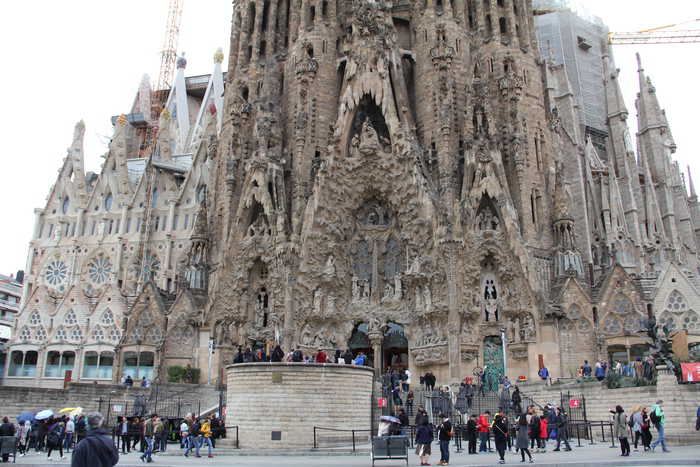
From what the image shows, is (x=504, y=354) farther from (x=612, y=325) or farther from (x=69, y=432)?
(x=69, y=432)

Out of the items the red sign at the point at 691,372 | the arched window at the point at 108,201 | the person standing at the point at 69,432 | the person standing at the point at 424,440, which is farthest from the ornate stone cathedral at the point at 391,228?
the person standing at the point at 424,440

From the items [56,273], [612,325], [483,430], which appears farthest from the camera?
[56,273]

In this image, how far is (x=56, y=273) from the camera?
50031 millimetres

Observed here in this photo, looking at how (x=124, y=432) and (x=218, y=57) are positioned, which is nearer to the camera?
(x=124, y=432)

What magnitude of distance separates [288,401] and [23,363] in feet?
113

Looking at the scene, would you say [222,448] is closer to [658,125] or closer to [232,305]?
[232,305]

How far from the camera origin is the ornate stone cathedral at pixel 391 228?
33.0 metres

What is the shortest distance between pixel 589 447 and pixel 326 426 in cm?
815

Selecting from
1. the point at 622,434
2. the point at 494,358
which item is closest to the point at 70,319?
the point at 494,358

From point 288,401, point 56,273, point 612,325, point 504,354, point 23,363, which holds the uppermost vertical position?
point 56,273

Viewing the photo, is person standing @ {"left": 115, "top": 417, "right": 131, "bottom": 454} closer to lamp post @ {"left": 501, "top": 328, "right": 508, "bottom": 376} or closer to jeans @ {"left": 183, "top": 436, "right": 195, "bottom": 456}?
jeans @ {"left": 183, "top": 436, "right": 195, "bottom": 456}

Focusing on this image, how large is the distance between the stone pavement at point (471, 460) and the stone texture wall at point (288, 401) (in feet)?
4.64

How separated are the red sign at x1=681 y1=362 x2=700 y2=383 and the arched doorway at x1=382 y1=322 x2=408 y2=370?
17492mm

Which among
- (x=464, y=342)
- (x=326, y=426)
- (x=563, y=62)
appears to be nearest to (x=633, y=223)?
(x=563, y=62)
